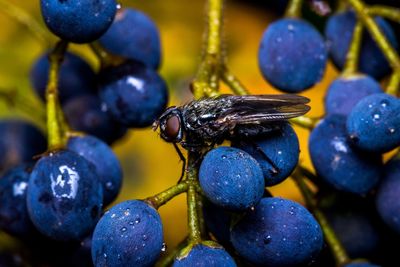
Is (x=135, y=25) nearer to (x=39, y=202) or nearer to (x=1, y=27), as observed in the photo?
(x=39, y=202)

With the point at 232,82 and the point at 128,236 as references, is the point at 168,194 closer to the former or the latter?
the point at 128,236

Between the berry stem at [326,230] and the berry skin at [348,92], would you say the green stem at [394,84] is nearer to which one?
the berry skin at [348,92]

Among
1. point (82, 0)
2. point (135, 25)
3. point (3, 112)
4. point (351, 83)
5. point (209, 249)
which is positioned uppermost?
point (82, 0)

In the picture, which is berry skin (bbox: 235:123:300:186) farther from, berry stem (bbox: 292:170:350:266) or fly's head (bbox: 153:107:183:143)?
berry stem (bbox: 292:170:350:266)

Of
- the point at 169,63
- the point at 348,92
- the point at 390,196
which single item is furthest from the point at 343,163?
the point at 169,63

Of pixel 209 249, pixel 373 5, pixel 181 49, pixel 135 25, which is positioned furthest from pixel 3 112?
pixel 209 249

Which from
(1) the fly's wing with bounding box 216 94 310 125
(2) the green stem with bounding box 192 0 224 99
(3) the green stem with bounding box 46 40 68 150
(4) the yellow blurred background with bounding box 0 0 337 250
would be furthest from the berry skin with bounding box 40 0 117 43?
(4) the yellow blurred background with bounding box 0 0 337 250

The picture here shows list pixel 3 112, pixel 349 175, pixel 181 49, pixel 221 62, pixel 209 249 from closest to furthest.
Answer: pixel 209 249 < pixel 349 175 < pixel 221 62 < pixel 3 112 < pixel 181 49
